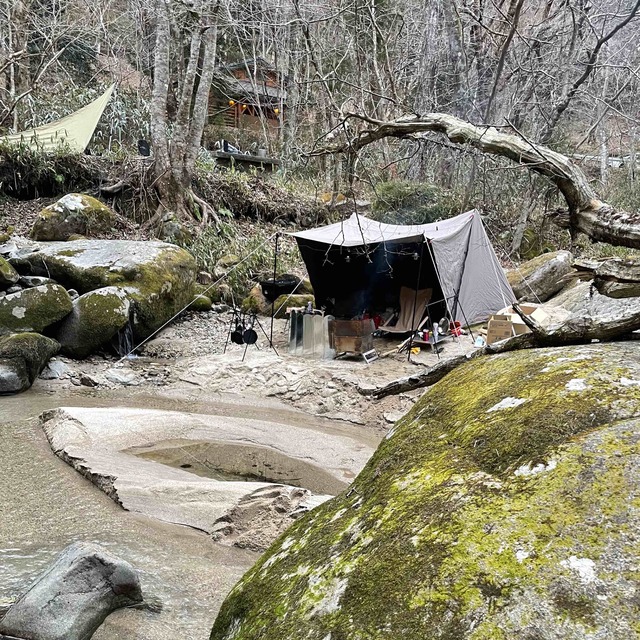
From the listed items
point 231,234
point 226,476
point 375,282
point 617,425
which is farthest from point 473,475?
point 231,234

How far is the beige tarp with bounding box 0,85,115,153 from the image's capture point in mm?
12312

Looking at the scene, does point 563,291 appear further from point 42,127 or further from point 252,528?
point 42,127

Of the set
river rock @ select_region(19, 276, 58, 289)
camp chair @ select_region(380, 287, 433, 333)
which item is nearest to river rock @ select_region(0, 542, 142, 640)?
river rock @ select_region(19, 276, 58, 289)

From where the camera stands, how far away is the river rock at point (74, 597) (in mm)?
2248

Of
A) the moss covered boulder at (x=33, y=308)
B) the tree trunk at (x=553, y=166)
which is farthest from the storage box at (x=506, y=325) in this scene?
the moss covered boulder at (x=33, y=308)

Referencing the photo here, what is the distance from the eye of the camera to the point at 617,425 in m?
1.23

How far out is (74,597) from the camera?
2.37 m

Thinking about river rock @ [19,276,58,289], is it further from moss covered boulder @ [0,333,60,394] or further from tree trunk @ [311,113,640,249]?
tree trunk @ [311,113,640,249]

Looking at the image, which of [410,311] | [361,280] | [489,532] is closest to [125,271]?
[361,280]

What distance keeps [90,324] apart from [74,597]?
6.45 meters

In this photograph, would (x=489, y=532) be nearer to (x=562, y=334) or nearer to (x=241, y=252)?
(x=562, y=334)

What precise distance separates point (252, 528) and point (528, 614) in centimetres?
279

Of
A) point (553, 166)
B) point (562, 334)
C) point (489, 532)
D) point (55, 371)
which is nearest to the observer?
point (489, 532)

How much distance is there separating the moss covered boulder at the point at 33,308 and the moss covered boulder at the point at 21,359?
1.50ft
